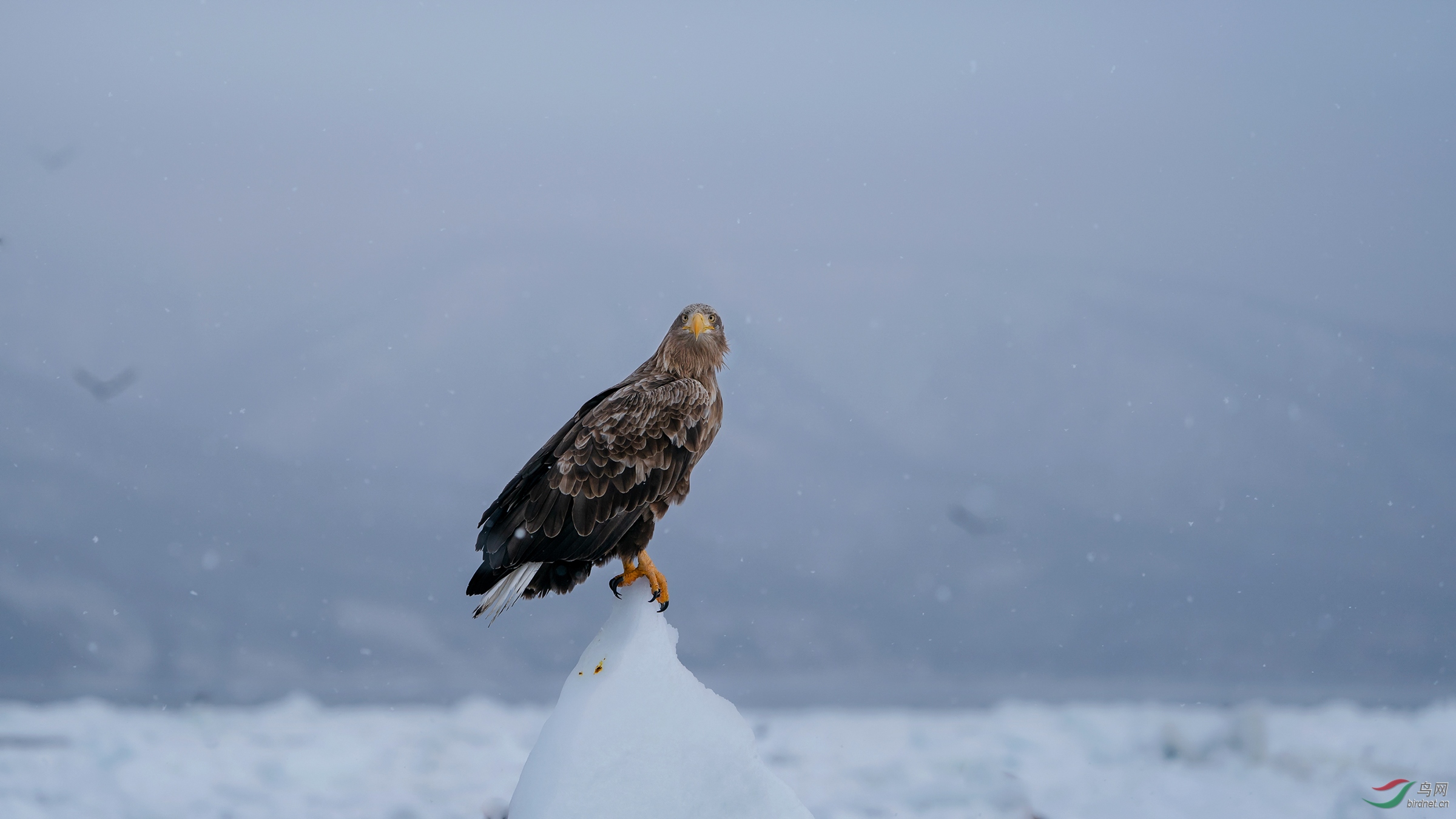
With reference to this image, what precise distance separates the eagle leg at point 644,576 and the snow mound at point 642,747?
3.2 inches

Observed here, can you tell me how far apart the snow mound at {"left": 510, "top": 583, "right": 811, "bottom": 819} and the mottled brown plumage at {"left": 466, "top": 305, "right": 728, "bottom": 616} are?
0.47 m

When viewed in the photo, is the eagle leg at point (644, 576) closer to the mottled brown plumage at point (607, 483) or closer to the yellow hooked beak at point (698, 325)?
the mottled brown plumage at point (607, 483)

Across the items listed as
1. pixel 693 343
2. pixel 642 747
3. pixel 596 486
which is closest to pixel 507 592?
pixel 596 486

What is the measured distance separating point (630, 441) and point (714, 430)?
72 cm

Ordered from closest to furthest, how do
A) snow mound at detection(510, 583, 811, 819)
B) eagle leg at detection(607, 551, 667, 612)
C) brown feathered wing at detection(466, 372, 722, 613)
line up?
snow mound at detection(510, 583, 811, 819) → brown feathered wing at detection(466, 372, 722, 613) → eagle leg at detection(607, 551, 667, 612)

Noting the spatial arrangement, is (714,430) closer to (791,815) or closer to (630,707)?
(630,707)

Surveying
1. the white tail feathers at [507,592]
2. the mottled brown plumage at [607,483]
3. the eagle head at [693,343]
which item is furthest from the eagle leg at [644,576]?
the eagle head at [693,343]

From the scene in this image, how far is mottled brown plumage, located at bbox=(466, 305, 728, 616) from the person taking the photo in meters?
6.06

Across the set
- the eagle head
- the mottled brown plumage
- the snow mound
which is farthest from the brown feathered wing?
the snow mound

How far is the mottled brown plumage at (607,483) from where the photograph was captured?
606cm

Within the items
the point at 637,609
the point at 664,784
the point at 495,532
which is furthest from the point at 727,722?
the point at 495,532

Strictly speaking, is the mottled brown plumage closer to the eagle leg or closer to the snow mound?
the eagle leg

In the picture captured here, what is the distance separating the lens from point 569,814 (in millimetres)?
5742

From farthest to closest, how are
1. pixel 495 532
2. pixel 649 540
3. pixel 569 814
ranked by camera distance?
pixel 649 540
pixel 495 532
pixel 569 814
